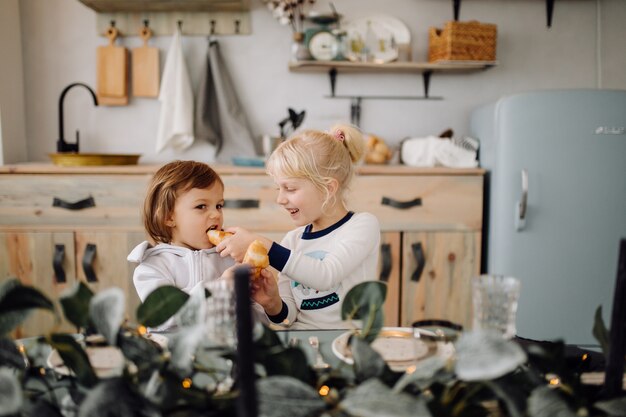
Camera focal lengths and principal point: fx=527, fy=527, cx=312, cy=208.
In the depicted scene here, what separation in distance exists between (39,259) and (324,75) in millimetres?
1736

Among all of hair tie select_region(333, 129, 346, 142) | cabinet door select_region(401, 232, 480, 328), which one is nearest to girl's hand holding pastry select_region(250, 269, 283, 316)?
hair tie select_region(333, 129, 346, 142)

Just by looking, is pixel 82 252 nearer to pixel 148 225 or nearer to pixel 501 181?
pixel 148 225

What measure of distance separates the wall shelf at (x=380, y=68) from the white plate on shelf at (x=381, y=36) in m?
0.07

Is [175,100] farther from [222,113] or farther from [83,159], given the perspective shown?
[83,159]

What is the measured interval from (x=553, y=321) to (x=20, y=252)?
8.09 feet

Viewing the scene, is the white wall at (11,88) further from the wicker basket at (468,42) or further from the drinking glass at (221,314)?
the drinking glass at (221,314)

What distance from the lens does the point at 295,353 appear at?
1.84ft

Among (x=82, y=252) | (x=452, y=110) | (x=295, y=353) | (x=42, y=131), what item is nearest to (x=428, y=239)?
(x=452, y=110)

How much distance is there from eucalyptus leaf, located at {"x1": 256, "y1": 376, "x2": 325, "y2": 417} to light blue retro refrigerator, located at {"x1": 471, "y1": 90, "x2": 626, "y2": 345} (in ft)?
6.84

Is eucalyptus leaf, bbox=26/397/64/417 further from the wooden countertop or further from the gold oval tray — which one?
the gold oval tray

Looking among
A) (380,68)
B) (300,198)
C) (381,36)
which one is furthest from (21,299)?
(381,36)

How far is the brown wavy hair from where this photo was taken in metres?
1.37

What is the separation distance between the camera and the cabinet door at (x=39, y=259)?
240 cm

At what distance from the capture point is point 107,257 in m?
2.42
